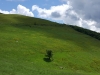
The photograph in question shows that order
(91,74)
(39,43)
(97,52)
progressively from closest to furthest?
(91,74)
(39,43)
(97,52)

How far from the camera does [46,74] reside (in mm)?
45688

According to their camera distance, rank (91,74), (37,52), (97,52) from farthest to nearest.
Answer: (97,52) → (37,52) → (91,74)

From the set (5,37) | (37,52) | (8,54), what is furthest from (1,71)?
(5,37)

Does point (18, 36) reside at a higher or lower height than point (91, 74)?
higher

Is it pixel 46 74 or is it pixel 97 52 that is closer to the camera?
pixel 46 74

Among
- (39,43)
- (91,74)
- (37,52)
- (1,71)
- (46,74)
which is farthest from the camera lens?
(39,43)

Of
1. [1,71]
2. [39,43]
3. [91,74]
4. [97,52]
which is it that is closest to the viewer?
[1,71]

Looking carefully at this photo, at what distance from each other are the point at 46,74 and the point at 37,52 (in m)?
23.4

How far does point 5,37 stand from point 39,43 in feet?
29.9

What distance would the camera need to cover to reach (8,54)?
63.0 m

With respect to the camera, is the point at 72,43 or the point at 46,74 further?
the point at 72,43

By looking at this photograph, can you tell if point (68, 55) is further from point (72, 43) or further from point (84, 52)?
point (72, 43)

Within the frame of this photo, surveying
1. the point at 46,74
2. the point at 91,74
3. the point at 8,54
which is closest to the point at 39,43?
the point at 8,54

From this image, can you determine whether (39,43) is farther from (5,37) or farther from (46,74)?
(46,74)
